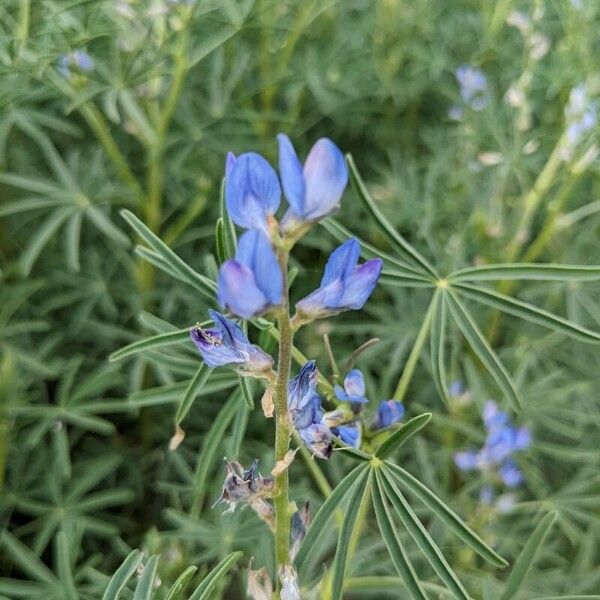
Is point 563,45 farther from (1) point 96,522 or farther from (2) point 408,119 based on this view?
(1) point 96,522

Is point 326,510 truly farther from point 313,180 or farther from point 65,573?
point 65,573

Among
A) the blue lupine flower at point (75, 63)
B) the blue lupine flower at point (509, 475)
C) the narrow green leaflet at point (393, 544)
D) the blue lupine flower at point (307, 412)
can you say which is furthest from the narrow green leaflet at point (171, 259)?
the blue lupine flower at point (509, 475)

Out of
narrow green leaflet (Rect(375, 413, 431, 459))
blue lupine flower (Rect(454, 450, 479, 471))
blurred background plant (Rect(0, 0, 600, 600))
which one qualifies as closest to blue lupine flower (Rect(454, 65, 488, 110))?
blurred background plant (Rect(0, 0, 600, 600))

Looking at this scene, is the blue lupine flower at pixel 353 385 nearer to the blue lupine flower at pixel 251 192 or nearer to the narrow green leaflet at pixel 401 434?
the narrow green leaflet at pixel 401 434

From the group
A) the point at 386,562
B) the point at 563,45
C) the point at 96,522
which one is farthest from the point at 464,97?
the point at 96,522

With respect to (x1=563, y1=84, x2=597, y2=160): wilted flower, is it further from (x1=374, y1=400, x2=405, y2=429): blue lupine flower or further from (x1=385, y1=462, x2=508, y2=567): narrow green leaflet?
(x1=385, y1=462, x2=508, y2=567): narrow green leaflet
